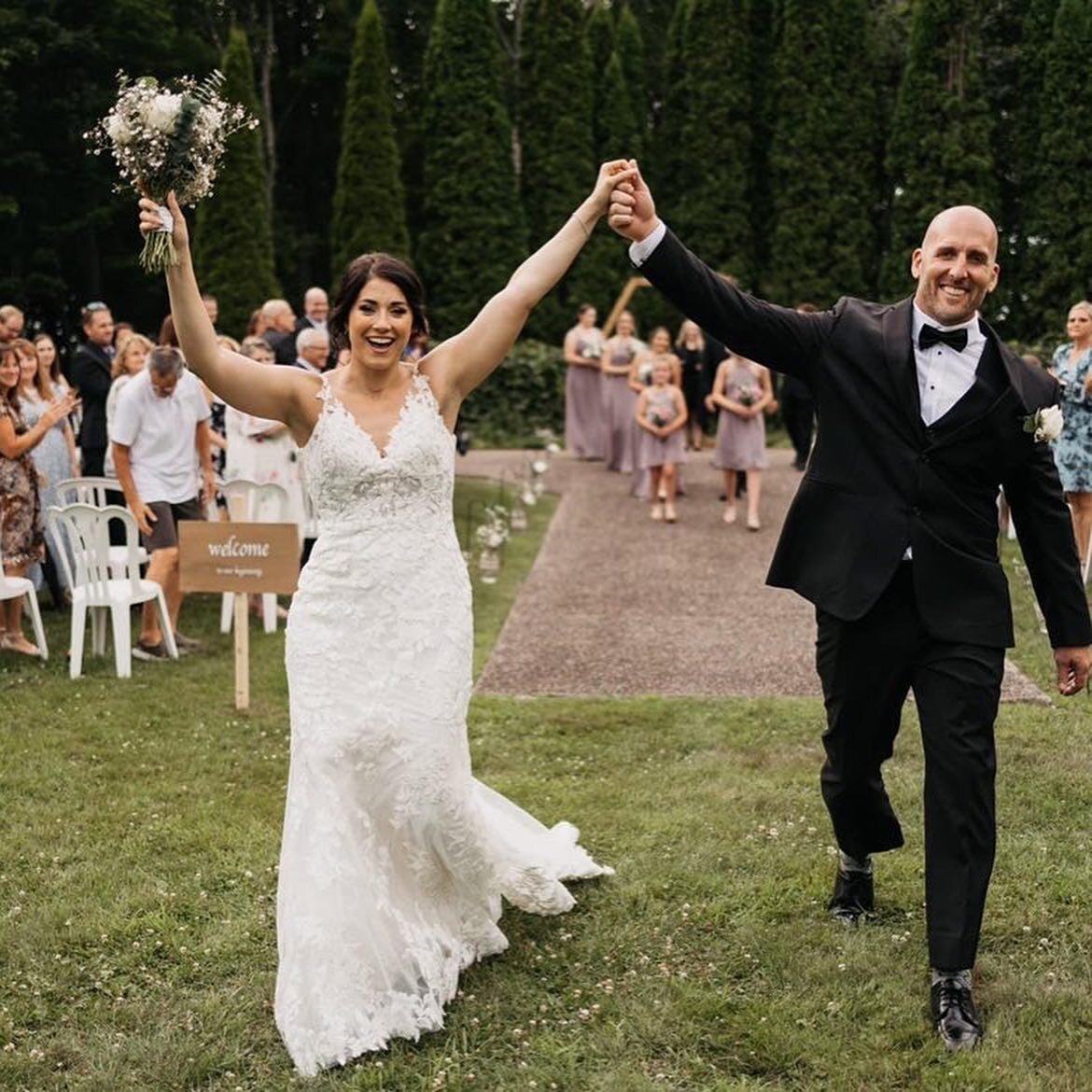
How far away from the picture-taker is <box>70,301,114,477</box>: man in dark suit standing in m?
10.4

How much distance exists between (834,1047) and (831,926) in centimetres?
80

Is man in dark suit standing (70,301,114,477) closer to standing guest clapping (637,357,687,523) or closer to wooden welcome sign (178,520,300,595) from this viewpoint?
wooden welcome sign (178,520,300,595)

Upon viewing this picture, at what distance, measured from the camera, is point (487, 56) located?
23531mm

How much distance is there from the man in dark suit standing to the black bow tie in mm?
7858

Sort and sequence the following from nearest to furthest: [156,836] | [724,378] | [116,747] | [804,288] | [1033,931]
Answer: [1033,931]
[156,836]
[116,747]
[724,378]
[804,288]

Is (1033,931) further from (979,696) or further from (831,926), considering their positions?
(979,696)

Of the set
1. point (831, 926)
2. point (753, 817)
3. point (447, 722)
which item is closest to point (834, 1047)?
point (831, 926)

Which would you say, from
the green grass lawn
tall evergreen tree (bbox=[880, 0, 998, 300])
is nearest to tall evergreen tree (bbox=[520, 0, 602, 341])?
tall evergreen tree (bbox=[880, 0, 998, 300])

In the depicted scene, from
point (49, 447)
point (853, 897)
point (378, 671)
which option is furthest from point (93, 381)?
point (853, 897)

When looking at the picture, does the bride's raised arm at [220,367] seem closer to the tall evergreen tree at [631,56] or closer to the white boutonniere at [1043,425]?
the white boutonniere at [1043,425]

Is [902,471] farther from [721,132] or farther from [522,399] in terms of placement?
[721,132]

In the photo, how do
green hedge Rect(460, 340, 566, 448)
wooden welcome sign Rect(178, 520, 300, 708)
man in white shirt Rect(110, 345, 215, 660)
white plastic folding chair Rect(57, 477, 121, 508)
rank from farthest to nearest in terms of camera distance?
green hedge Rect(460, 340, 566, 448)
white plastic folding chair Rect(57, 477, 121, 508)
man in white shirt Rect(110, 345, 215, 660)
wooden welcome sign Rect(178, 520, 300, 708)

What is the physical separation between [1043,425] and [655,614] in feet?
21.1

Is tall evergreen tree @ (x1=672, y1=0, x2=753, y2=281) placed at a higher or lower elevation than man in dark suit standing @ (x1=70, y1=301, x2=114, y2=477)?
higher
